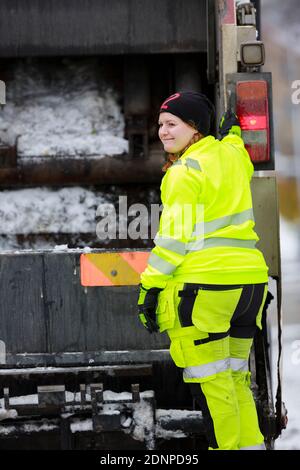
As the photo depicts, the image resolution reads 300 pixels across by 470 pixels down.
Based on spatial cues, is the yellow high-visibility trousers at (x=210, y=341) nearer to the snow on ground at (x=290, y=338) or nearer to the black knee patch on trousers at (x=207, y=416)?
the black knee patch on trousers at (x=207, y=416)

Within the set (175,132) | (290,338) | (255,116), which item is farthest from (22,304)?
(290,338)

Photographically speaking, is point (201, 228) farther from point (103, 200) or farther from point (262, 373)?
point (103, 200)

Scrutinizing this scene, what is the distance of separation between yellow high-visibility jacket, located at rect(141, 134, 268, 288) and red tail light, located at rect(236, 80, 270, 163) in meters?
0.41

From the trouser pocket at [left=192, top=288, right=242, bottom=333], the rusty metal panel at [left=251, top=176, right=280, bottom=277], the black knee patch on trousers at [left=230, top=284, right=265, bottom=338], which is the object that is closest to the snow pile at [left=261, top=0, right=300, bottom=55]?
the rusty metal panel at [left=251, top=176, right=280, bottom=277]

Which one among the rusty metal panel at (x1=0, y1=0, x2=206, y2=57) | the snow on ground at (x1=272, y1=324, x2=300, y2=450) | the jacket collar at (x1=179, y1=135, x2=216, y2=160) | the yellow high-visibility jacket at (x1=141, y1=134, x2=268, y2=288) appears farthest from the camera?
the snow on ground at (x1=272, y1=324, x2=300, y2=450)

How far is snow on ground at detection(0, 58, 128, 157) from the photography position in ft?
12.2

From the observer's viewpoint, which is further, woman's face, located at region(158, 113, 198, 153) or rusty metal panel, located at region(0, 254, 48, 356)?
rusty metal panel, located at region(0, 254, 48, 356)

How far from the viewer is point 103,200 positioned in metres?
3.73

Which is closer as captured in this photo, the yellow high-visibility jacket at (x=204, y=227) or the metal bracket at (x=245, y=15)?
the yellow high-visibility jacket at (x=204, y=227)

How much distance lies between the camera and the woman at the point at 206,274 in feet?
6.52

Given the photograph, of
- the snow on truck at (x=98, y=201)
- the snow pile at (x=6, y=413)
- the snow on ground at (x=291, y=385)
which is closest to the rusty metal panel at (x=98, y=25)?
the snow on truck at (x=98, y=201)

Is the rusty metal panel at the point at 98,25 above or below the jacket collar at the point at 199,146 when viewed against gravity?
above

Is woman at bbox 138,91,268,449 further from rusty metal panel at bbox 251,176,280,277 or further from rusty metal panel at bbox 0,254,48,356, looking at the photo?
rusty metal panel at bbox 0,254,48,356

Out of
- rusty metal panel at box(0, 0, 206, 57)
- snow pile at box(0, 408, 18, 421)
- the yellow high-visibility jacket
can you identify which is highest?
rusty metal panel at box(0, 0, 206, 57)
